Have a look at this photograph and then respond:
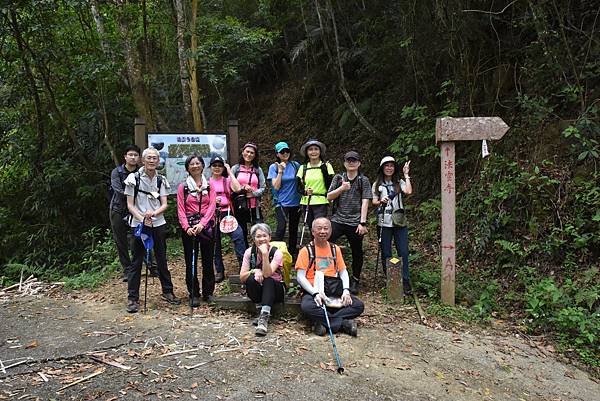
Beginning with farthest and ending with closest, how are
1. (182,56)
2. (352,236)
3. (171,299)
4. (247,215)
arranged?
(182,56)
(247,215)
(352,236)
(171,299)

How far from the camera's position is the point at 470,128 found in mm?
5586

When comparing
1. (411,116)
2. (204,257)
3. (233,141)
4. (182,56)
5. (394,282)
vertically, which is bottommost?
(394,282)

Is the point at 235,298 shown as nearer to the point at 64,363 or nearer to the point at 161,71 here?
the point at 64,363

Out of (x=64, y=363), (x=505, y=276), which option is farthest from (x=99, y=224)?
(x=505, y=276)

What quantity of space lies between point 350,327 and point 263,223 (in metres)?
1.56

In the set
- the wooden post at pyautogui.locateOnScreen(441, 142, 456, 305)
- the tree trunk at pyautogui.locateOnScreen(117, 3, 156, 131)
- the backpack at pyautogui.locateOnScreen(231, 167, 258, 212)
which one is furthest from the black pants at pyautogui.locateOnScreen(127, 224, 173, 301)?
the tree trunk at pyautogui.locateOnScreen(117, 3, 156, 131)

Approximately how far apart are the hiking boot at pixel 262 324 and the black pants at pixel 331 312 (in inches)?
16.3

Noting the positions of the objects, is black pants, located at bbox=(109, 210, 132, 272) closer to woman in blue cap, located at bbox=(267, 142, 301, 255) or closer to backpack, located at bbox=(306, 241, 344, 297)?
woman in blue cap, located at bbox=(267, 142, 301, 255)

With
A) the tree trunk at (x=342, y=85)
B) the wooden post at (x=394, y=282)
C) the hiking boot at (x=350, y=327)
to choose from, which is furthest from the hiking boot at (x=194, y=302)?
the tree trunk at (x=342, y=85)

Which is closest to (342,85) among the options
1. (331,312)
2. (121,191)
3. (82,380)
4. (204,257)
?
(121,191)

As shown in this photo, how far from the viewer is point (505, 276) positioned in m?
6.32

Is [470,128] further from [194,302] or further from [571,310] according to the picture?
[194,302]

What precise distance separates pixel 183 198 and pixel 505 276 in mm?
4615

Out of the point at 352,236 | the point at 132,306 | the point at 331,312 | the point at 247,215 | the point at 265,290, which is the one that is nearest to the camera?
the point at 331,312
